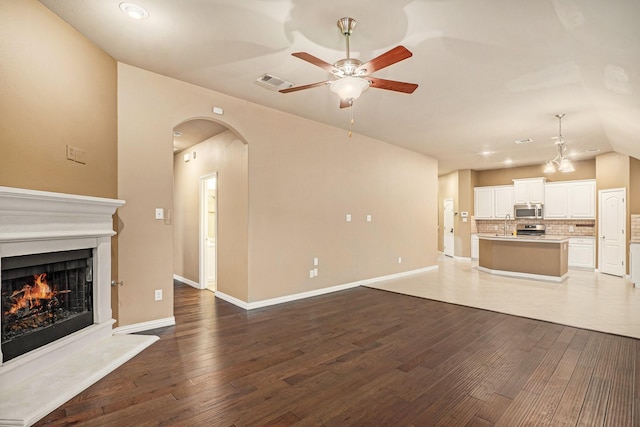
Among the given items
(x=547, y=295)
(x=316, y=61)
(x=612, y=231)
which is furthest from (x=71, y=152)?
(x=612, y=231)

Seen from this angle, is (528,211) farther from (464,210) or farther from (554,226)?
(464,210)

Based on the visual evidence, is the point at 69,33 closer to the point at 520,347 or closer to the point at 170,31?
the point at 170,31

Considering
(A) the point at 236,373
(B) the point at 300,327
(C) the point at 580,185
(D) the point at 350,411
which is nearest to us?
(D) the point at 350,411

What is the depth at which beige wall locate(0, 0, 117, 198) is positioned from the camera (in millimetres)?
2361

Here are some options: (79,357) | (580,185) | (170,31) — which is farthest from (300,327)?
(580,185)

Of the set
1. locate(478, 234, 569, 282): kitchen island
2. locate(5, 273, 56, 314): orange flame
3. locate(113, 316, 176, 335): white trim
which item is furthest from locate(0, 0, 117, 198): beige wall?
locate(478, 234, 569, 282): kitchen island

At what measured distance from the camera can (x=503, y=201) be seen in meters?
9.68

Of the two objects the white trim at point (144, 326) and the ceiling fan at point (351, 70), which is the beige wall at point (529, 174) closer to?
the ceiling fan at point (351, 70)

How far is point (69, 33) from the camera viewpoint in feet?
9.21

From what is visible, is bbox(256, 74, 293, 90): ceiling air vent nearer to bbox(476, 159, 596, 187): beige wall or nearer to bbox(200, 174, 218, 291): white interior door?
bbox(200, 174, 218, 291): white interior door

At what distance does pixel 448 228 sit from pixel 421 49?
8999mm

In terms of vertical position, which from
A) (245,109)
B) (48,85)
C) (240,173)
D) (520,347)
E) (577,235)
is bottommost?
(520,347)

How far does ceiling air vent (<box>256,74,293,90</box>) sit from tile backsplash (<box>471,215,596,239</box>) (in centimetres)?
854

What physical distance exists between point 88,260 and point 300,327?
7.69 ft
